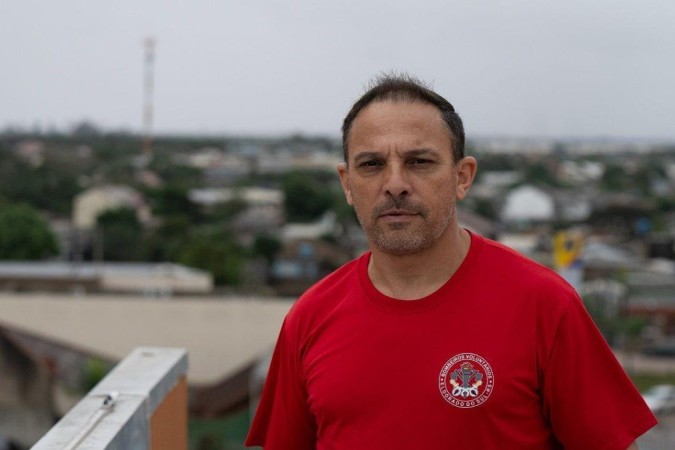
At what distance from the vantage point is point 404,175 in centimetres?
133

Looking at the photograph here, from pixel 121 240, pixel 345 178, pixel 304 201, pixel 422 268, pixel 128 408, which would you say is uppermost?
pixel 345 178

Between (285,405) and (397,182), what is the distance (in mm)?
383

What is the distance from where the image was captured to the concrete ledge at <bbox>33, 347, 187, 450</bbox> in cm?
150

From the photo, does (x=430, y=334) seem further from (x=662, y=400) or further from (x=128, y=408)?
(x=662, y=400)

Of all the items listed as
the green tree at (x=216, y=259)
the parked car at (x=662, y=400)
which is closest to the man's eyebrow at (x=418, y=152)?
the parked car at (x=662, y=400)

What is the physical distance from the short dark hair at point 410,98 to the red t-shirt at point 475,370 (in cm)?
16

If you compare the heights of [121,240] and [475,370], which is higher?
[475,370]

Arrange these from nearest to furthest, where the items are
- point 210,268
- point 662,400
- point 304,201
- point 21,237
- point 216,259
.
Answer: point 662,400, point 210,268, point 216,259, point 21,237, point 304,201

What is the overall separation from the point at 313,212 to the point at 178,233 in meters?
8.60

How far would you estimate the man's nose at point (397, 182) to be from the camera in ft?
4.34

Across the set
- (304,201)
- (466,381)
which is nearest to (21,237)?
(304,201)

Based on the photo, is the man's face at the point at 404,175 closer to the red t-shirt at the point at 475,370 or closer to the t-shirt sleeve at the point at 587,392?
the red t-shirt at the point at 475,370

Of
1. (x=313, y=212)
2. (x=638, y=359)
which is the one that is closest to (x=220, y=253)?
(x=638, y=359)

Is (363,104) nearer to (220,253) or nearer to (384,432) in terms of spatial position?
(384,432)
